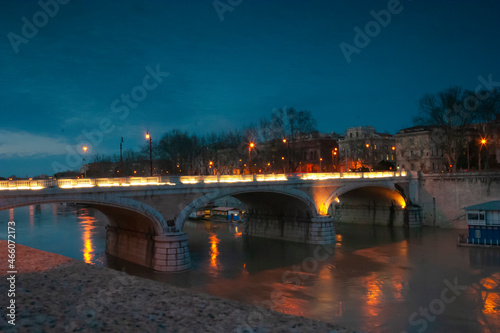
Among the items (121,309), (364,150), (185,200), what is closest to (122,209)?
(185,200)

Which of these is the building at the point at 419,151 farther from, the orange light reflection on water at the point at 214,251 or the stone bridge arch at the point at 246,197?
the orange light reflection on water at the point at 214,251

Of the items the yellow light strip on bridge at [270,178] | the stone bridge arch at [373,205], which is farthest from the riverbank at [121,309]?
the stone bridge arch at [373,205]

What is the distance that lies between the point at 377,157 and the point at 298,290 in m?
56.5

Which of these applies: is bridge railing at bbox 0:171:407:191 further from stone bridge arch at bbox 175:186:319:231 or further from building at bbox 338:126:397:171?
building at bbox 338:126:397:171

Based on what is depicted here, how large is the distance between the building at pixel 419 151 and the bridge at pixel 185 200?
22.5 metres

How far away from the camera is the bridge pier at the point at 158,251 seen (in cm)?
2412

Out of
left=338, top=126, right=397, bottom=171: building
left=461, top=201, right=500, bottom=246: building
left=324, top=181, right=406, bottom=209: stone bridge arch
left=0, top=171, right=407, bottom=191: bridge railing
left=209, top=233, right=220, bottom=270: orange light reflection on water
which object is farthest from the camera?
left=338, top=126, right=397, bottom=171: building

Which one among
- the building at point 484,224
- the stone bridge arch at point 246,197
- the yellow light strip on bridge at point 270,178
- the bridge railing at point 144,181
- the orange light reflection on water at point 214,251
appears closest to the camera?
the bridge railing at point 144,181

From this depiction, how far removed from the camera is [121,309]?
1263cm

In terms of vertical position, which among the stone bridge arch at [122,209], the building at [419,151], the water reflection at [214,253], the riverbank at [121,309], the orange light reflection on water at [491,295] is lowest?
the orange light reflection on water at [491,295]

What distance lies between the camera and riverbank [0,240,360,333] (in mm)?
10953

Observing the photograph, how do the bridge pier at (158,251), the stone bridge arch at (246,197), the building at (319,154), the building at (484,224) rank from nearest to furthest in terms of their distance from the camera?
the bridge pier at (158,251)
the stone bridge arch at (246,197)
the building at (484,224)
the building at (319,154)

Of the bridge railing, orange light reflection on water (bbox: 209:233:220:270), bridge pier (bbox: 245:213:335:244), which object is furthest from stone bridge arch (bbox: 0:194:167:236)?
bridge pier (bbox: 245:213:335:244)

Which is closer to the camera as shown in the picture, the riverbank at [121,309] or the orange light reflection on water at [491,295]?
the riverbank at [121,309]
